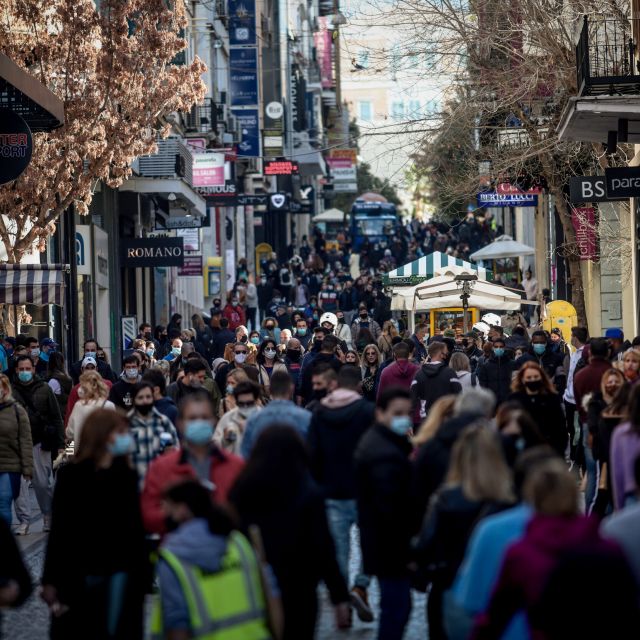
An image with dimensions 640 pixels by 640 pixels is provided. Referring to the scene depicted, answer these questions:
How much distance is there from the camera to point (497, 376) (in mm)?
17781

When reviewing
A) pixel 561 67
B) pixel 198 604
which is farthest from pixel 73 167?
pixel 198 604

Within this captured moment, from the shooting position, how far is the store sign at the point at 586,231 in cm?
2861

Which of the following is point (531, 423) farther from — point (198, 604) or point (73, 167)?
point (73, 167)

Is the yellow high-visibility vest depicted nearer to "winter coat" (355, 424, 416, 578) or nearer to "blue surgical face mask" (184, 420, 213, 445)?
"blue surgical face mask" (184, 420, 213, 445)

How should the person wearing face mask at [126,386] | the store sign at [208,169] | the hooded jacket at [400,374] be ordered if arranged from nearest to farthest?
1. the person wearing face mask at [126,386]
2. the hooded jacket at [400,374]
3. the store sign at [208,169]

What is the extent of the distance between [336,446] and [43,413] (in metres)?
5.85

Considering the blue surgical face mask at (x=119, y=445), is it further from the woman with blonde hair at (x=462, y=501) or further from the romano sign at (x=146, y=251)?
the romano sign at (x=146, y=251)

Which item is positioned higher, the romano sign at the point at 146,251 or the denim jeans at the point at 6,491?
the romano sign at the point at 146,251

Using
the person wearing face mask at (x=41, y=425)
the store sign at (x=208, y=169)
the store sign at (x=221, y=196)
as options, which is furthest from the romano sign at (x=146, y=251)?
the person wearing face mask at (x=41, y=425)

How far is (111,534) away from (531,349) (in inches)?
482

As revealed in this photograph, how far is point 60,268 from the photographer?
21.2 meters

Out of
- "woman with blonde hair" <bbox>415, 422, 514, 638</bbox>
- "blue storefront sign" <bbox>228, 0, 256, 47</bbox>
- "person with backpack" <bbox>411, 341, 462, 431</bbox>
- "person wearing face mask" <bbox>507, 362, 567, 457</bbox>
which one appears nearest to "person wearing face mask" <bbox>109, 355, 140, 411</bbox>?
"person with backpack" <bbox>411, 341, 462, 431</bbox>

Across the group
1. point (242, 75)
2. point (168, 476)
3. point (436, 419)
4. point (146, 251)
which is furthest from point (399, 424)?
point (242, 75)

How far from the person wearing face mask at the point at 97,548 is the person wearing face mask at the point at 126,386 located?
24.5 feet
